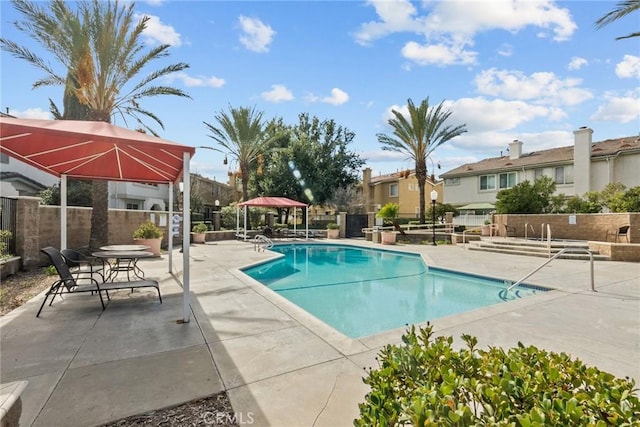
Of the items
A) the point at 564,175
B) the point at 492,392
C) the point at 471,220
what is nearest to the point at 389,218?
the point at 471,220

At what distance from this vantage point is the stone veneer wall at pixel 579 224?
13.0 metres

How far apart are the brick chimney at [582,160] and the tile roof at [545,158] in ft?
1.68

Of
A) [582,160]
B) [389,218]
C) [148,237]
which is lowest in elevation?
[148,237]

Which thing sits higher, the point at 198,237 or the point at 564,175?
the point at 564,175

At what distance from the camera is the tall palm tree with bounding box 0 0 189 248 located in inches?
400

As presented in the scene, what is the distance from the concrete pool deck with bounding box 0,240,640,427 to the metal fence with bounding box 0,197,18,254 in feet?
12.9

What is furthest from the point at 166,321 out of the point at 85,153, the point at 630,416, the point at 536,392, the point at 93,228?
the point at 93,228

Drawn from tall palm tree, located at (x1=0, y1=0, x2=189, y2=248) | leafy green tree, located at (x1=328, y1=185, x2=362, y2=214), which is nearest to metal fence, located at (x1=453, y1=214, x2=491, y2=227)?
leafy green tree, located at (x1=328, y1=185, x2=362, y2=214)

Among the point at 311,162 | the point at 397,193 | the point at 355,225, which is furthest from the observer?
the point at 397,193

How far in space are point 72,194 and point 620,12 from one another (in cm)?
2856

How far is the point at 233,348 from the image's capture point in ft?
12.6

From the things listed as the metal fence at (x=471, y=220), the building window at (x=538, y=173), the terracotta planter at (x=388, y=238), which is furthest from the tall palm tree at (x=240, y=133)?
the building window at (x=538, y=173)

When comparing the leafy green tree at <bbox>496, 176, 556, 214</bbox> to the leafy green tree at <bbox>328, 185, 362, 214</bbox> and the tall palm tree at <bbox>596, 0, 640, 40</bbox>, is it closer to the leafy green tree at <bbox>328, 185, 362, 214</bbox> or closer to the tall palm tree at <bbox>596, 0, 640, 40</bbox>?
the tall palm tree at <bbox>596, 0, 640, 40</bbox>

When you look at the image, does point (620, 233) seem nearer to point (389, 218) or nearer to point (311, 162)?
point (389, 218)
